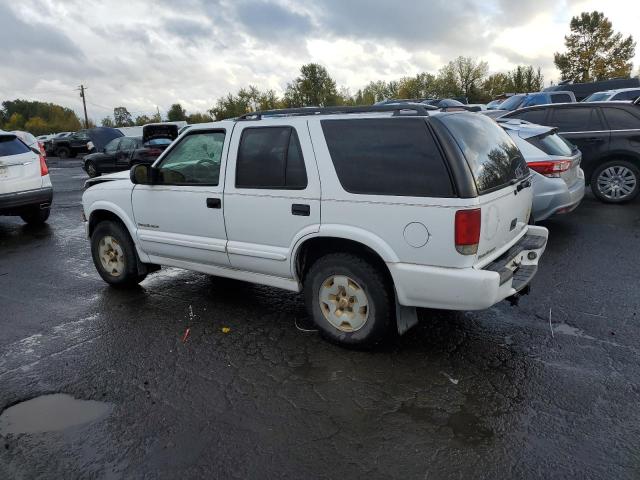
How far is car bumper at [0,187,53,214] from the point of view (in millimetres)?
8344

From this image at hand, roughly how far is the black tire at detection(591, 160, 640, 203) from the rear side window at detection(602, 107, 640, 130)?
598 millimetres

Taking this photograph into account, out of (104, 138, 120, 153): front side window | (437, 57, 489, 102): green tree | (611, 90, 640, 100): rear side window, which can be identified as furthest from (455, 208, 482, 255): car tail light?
(437, 57, 489, 102): green tree

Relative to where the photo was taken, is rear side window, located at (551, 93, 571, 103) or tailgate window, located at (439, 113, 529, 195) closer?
tailgate window, located at (439, 113, 529, 195)

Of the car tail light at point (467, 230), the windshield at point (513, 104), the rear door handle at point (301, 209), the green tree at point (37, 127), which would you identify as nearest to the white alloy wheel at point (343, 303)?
the rear door handle at point (301, 209)

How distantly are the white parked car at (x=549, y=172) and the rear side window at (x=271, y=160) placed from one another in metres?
3.70

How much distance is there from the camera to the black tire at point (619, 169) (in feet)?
27.8

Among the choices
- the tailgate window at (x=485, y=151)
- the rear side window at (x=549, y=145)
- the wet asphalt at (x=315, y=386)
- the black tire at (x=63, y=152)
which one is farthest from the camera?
the black tire at (x=63, y=152)

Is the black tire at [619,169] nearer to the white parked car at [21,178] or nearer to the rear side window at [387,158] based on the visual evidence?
the rear side window at [387,158]

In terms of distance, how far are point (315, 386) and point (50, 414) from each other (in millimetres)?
Result: 1752

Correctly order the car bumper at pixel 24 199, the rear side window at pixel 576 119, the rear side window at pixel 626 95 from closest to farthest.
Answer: the car bumper at pixel 24 199 → the rear side window at pixel 576 119 → the rear side window at pixel 626 95

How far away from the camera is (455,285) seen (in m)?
3.28

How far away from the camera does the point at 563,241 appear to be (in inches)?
264

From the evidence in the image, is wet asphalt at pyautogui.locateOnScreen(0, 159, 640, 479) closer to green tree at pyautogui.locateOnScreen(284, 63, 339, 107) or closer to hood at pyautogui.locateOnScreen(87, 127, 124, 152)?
hood at pyautogui.locateOnScreen(87, 127, 124, 152)

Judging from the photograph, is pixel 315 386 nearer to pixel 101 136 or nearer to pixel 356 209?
pixel 356 209
